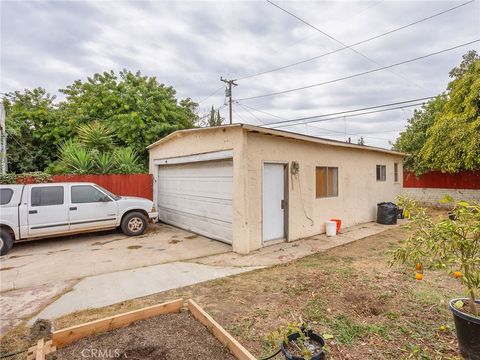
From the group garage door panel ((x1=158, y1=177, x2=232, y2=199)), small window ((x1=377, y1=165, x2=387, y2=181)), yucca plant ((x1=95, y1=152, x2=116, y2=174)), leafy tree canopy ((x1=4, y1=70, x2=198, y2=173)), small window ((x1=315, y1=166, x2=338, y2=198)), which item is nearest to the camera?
garage door panel ((x1=158, y1=177, x2=232, y2=199))

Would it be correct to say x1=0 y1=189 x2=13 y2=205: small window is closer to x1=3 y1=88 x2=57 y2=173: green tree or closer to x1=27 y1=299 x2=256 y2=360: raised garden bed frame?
x1=27 y1=299 x2=256 y2=360: raised garden bed frame

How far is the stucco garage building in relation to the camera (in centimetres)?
641

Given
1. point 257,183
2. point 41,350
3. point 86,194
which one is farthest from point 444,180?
point 41,350

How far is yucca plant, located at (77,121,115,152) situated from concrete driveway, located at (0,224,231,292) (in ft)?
16.3

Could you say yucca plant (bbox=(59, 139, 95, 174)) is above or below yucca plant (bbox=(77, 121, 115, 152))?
below

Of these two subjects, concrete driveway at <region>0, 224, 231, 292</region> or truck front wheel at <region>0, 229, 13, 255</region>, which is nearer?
concrete driveway at <region>0, 224, 231, 292</region>

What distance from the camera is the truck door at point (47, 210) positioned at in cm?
679

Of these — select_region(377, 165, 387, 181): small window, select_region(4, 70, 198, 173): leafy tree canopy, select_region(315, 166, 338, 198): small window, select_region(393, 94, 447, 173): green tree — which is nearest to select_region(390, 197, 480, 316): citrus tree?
select_region(315, 166, 338, 198): small window

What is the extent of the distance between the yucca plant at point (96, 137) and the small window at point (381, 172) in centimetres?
1218

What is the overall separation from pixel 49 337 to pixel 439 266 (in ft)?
12.4

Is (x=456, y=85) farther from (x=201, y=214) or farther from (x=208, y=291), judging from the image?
(x=208, y=291)

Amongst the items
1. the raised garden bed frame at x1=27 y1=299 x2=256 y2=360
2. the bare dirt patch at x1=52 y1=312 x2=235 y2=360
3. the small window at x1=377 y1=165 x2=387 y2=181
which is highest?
the small window at x1=377 y1=165 x2=387 y2=181

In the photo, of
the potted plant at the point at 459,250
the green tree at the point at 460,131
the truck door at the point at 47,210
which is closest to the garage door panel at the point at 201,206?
the truck door at the point at 47,210

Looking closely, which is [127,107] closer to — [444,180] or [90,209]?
[90,209]
